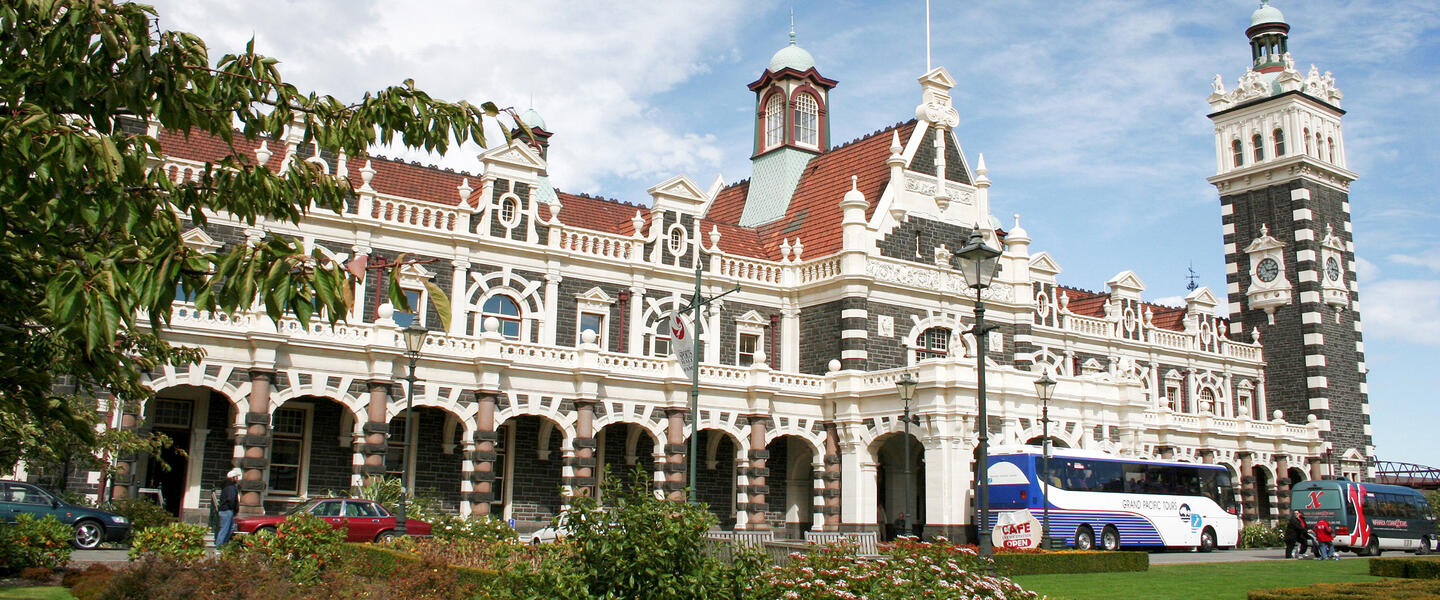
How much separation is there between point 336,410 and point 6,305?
25978mm

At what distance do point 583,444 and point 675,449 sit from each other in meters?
2.98

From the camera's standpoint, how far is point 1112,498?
34719mm

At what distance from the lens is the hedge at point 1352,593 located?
15234 mm

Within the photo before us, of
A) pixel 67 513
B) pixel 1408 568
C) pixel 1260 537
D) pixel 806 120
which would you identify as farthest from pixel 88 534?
pixel 1260 537

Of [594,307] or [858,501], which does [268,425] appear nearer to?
[594,307]

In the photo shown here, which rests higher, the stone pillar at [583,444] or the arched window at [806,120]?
the arched window at [806,120]

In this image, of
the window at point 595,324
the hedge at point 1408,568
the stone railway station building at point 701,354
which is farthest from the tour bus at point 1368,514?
the window at point 595,324

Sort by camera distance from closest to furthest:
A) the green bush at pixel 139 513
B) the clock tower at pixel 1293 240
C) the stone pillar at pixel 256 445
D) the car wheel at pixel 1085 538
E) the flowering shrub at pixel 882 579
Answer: the flowering shrub at pixel 882 579
the green bush at pixel 139 513
the stone pillar at pixel 256 445
the car wheel at pixel 1085 538
the clock tower at pixel 1293 240

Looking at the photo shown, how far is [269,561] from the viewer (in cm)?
1606

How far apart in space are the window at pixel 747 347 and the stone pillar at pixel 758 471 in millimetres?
4509

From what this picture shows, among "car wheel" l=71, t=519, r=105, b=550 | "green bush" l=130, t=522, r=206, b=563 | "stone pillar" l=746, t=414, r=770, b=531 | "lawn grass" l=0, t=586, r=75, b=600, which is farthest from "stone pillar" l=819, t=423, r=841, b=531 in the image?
"lawn grass" l=0, t=586, r=75, b=600

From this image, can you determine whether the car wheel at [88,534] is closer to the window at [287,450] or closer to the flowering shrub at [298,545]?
the window at [287,450]

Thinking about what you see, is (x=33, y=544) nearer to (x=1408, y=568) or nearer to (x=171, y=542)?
(x=171, y=542)

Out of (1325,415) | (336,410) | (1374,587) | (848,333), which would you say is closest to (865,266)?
(848,333)
